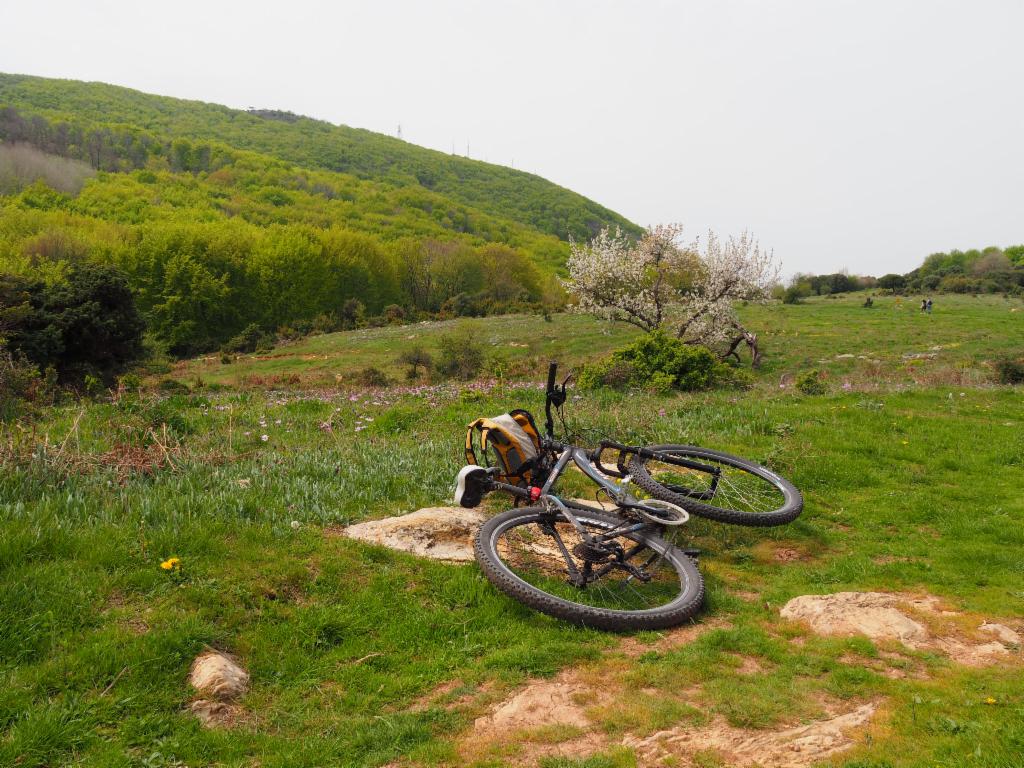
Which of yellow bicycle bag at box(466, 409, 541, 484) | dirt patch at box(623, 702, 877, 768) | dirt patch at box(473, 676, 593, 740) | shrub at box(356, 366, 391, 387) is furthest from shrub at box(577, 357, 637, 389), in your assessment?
dirt patch at box(623, 702, 877, 768)

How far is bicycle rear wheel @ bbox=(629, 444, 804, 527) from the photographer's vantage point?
6371mm

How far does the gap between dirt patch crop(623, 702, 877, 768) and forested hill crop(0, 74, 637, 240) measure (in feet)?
518

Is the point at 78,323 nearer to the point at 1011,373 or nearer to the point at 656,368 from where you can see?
the point at 656,368

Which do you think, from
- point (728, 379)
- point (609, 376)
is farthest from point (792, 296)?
point (609, 376)

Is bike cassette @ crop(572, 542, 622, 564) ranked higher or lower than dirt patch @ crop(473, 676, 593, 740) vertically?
higher

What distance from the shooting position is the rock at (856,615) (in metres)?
4.54

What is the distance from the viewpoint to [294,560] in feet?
17.2

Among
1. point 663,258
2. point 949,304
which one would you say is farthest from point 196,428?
point 949,304

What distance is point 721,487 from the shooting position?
7.29m

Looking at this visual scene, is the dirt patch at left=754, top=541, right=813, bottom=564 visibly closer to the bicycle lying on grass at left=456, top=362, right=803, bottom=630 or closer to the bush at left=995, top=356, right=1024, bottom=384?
the bicycle lying on grass at left=456, top=362, right=803, bottom=630

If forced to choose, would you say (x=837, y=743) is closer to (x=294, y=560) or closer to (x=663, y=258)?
(x=294, y=560)

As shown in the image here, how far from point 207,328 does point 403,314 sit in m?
22.8

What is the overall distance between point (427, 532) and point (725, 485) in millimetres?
3787

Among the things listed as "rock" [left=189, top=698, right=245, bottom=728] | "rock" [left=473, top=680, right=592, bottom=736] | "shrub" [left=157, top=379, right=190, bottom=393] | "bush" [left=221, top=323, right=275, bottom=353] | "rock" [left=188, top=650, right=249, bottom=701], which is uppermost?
"rock" [left=473, top=680, right=592, bottom=736]
